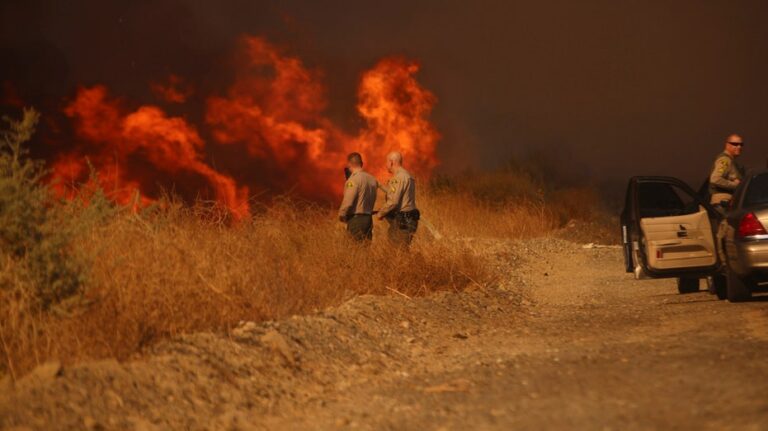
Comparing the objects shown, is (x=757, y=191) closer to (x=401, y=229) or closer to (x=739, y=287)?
(x=739, y=287)

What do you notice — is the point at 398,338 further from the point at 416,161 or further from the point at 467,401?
the point at 416,161

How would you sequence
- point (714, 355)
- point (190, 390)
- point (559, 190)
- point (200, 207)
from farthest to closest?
1. point (559, 190)
2. point (200, 207)
3. point (714, 355)
4. point (190, 390)

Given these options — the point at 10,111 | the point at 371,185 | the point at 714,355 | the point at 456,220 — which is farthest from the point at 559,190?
the point at 714,355

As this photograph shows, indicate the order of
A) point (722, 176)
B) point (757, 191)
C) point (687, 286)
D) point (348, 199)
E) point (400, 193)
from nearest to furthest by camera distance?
point (757, 191) → point (722, 176) → point (687, 286) → point (348, 199) → point (400, 193)

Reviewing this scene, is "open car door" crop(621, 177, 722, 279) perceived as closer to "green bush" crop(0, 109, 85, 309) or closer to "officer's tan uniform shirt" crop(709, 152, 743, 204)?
"officer's tan uniform shirt" crop(709, 152, 743, 204)

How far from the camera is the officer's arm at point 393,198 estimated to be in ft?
47.8

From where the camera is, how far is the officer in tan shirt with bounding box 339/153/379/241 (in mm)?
14211

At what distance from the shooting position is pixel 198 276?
9.18 meters

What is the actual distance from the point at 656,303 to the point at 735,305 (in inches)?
49.7

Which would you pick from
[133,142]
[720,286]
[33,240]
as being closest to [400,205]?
[720,286]

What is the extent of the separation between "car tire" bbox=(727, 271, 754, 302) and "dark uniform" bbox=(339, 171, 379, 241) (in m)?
4.77

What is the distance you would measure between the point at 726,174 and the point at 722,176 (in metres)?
0.08

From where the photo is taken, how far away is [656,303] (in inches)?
508

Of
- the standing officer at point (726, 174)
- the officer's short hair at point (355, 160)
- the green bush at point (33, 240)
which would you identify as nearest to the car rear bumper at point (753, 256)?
the standing officer at point (726, 174)
